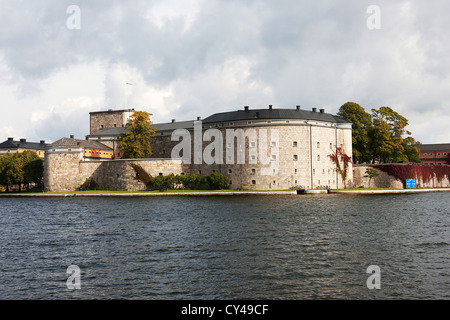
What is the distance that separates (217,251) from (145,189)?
45.6m

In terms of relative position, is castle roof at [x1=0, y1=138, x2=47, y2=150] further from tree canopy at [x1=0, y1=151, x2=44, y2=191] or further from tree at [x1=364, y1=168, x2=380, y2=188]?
tree at [x1=364, y1=168, x2=380, y2=188]

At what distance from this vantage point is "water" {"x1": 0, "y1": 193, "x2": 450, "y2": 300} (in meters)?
12.8

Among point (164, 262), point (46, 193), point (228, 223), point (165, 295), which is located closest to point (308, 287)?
point (165, 295)

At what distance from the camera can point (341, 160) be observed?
65.6 m

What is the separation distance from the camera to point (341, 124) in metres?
66.5

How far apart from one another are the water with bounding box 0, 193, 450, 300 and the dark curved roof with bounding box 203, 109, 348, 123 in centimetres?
3343

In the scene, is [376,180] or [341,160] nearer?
[341,160]

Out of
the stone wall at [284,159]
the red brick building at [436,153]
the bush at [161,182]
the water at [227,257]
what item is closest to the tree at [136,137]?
the bush at [161,182]

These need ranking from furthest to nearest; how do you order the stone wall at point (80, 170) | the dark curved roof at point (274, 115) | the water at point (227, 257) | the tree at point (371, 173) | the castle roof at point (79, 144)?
the tree at point (371, 173)
the castle roof at point (79, 144)
the stone wall at point (80, 170)
the dark curved roof at point (274, 115)
the water at point (227, 257)

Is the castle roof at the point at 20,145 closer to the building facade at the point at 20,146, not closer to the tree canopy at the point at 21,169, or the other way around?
the building facade at the point at 20,146

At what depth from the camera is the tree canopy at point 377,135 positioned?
6738 cm

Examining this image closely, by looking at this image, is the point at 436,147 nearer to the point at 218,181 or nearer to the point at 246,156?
the point at 246,156

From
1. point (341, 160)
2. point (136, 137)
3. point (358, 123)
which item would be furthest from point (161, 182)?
point (358, 123)

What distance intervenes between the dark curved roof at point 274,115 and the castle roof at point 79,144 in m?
20.2
